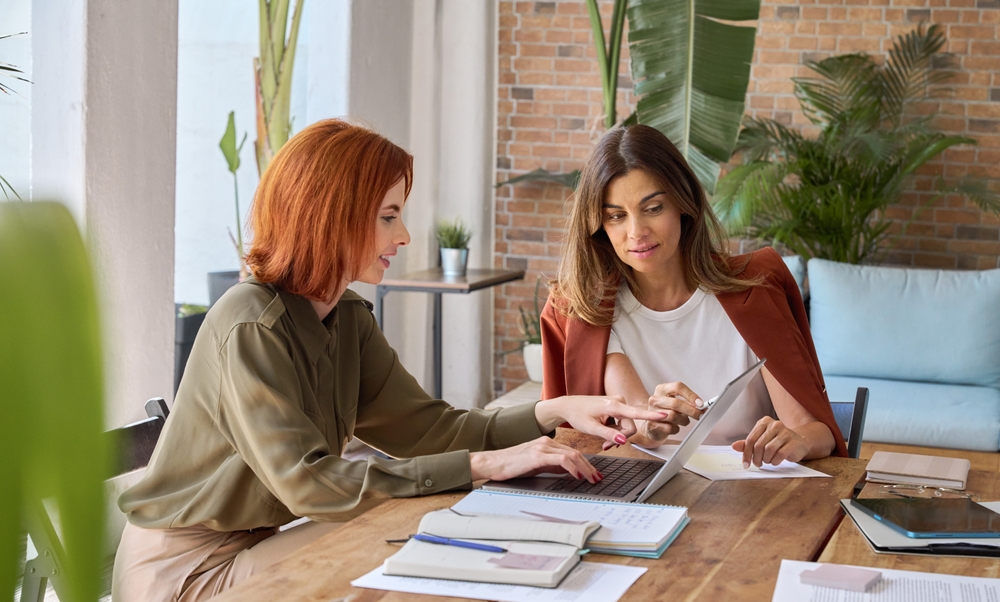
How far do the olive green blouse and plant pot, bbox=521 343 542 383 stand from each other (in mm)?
3219

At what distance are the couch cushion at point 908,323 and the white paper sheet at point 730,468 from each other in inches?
109

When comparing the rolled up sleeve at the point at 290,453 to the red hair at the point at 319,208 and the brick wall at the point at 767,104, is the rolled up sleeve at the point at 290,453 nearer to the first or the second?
the red hair at the point at 319,208

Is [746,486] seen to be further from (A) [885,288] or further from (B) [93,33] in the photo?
(A) [885,288]

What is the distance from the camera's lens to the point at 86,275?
0.21 m

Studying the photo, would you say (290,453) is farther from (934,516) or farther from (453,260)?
(453,260)

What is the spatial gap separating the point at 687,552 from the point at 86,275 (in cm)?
112

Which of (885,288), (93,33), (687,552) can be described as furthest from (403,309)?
(687,552)

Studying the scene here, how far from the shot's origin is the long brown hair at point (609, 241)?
7.16 ft

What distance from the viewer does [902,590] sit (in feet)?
3.56

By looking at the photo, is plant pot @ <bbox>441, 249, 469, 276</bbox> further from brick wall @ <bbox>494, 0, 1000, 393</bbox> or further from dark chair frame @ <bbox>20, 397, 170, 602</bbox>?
dark chair frame @ <bbox>20, 397, 170, 602</bbox>

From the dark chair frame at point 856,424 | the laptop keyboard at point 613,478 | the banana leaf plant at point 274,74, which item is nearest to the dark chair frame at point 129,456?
the laptop keyboard at point 613,478

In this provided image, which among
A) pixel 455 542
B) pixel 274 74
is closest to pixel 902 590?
pixel 455 542

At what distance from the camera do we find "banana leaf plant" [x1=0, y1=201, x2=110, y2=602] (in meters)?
0.21

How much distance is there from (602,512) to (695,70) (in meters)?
2.51
